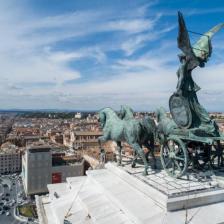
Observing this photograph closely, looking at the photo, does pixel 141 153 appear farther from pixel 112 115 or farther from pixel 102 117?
pixel 102 117

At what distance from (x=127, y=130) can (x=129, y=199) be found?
4.57 m

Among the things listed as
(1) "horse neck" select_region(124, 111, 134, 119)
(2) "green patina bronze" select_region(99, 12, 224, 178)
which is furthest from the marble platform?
(1) "horse neck" select_region(124, 111, 134, 119)

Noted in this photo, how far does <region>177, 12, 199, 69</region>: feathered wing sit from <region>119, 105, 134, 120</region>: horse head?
15.9 ft

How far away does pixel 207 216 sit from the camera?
1540 centimetres

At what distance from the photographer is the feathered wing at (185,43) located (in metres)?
17.1

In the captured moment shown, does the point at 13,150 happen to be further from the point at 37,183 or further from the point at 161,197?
the point at 161,197

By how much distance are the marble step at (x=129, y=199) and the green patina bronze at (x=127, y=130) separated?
1.64 m

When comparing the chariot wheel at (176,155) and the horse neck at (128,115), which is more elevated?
the horse neck at (128,115)

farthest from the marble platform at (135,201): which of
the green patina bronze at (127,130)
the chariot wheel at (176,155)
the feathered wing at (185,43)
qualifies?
the feathered wing at (185,43)

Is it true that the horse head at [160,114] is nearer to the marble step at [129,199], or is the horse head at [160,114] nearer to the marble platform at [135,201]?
the marble platform at [135,201]

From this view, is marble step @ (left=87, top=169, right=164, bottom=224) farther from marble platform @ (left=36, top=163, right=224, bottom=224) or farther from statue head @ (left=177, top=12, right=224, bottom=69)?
statue head @ (left=177, top=12, right=224, bottom=69)

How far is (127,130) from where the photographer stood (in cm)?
2022

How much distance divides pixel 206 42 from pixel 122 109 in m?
6.74

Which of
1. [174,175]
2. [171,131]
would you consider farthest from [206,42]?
[174,175]
